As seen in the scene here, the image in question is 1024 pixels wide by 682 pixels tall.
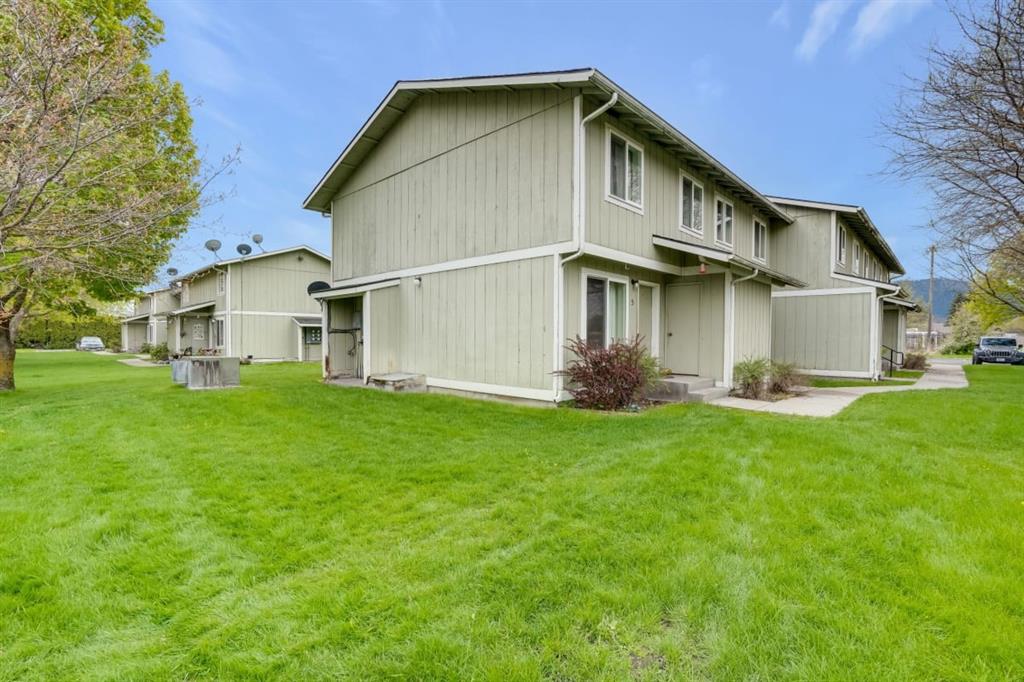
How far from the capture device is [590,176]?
8.34 meters

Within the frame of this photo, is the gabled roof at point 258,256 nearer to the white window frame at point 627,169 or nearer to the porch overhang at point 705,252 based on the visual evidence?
the white window frame at point 627,169

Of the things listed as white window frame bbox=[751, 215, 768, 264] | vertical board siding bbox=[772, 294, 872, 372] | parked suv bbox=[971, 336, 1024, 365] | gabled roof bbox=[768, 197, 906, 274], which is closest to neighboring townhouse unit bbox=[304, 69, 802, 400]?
white window frame bbox=[751, 215, 768, 264]

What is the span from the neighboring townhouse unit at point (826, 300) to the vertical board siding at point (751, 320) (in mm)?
4690

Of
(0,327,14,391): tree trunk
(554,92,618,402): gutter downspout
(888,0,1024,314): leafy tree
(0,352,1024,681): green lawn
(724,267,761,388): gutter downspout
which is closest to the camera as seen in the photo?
(0,352,1024,681): green lawn

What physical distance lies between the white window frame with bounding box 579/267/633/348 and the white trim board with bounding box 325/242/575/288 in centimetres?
75

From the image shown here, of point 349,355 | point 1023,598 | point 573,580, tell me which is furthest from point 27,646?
point 349,355

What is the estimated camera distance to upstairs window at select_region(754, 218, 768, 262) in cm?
1505

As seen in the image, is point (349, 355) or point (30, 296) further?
point (349, 355)

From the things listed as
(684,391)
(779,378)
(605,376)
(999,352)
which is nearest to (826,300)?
(779,378)

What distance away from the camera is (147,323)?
39906mm

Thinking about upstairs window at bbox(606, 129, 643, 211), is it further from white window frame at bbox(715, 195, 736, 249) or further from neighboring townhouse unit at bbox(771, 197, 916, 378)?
neighboring townhouse unit at bbox(771, 197, 916, 378)

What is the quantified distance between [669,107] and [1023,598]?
90.6 ft

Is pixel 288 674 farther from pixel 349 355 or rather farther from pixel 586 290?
pixel 349 355

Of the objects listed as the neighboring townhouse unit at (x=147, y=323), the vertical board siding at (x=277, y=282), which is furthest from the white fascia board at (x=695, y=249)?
the neighboring townhouse unit at (x=147, y=323)
